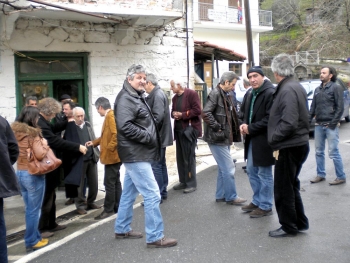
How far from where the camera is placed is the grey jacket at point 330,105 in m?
7.32

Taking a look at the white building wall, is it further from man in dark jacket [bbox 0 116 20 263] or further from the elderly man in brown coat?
man in dark jacket [bbox 0 116 20 263]

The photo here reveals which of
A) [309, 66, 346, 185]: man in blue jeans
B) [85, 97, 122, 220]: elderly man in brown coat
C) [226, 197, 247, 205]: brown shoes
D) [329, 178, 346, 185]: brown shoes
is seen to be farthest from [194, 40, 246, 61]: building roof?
[226, 197, 247, 205]: brown shoes

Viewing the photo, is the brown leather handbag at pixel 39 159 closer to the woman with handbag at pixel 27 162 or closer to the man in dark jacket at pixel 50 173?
the woman with handbag at pixel 27 162

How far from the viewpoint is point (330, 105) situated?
739cm

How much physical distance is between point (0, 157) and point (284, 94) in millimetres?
2833

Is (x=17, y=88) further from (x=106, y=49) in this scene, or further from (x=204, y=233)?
(x=204, y=233)

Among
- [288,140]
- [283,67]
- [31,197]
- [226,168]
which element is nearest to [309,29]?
[226,168]

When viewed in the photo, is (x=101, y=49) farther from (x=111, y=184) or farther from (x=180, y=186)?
(x=111, y=184)

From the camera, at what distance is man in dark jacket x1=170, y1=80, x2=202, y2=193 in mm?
7316

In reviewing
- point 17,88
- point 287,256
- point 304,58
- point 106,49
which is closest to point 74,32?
point 106,49

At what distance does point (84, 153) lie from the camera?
20.8 feet

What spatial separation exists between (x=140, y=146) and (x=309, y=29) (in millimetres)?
33180

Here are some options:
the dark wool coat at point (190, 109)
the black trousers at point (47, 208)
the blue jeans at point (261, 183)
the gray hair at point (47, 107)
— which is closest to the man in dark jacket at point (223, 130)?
the blue jeans at point (261, 183)

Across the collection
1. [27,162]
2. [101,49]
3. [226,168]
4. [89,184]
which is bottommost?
[89,184]
